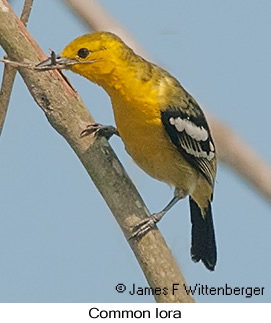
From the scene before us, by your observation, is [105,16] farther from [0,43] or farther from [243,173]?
[243,173]

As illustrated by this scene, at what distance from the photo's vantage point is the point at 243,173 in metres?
4.17

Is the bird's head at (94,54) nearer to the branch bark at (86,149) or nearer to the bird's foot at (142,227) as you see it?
the branch bark at (86,149)

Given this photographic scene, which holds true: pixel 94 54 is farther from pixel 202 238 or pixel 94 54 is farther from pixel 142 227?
pixel 202 238

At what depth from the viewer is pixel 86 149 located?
12.7 feet

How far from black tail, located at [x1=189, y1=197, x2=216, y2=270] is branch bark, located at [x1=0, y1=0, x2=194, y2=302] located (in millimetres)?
1182

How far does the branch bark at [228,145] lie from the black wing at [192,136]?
0.09 m

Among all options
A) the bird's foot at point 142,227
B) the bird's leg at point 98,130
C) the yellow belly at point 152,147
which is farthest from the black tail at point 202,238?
the bird's foot at point 142,227

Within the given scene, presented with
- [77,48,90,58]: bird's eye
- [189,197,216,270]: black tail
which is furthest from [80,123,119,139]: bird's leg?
[189,197,216,270]: black tail

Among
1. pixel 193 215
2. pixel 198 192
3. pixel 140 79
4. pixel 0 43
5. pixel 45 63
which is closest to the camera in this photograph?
pixel 45 63

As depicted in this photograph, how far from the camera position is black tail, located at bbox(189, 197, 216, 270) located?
4.99 meters

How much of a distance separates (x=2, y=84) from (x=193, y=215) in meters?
1.86

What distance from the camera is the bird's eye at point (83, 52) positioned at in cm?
379

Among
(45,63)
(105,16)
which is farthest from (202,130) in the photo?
Result: (45,63)

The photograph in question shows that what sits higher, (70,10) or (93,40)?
(70,10)
